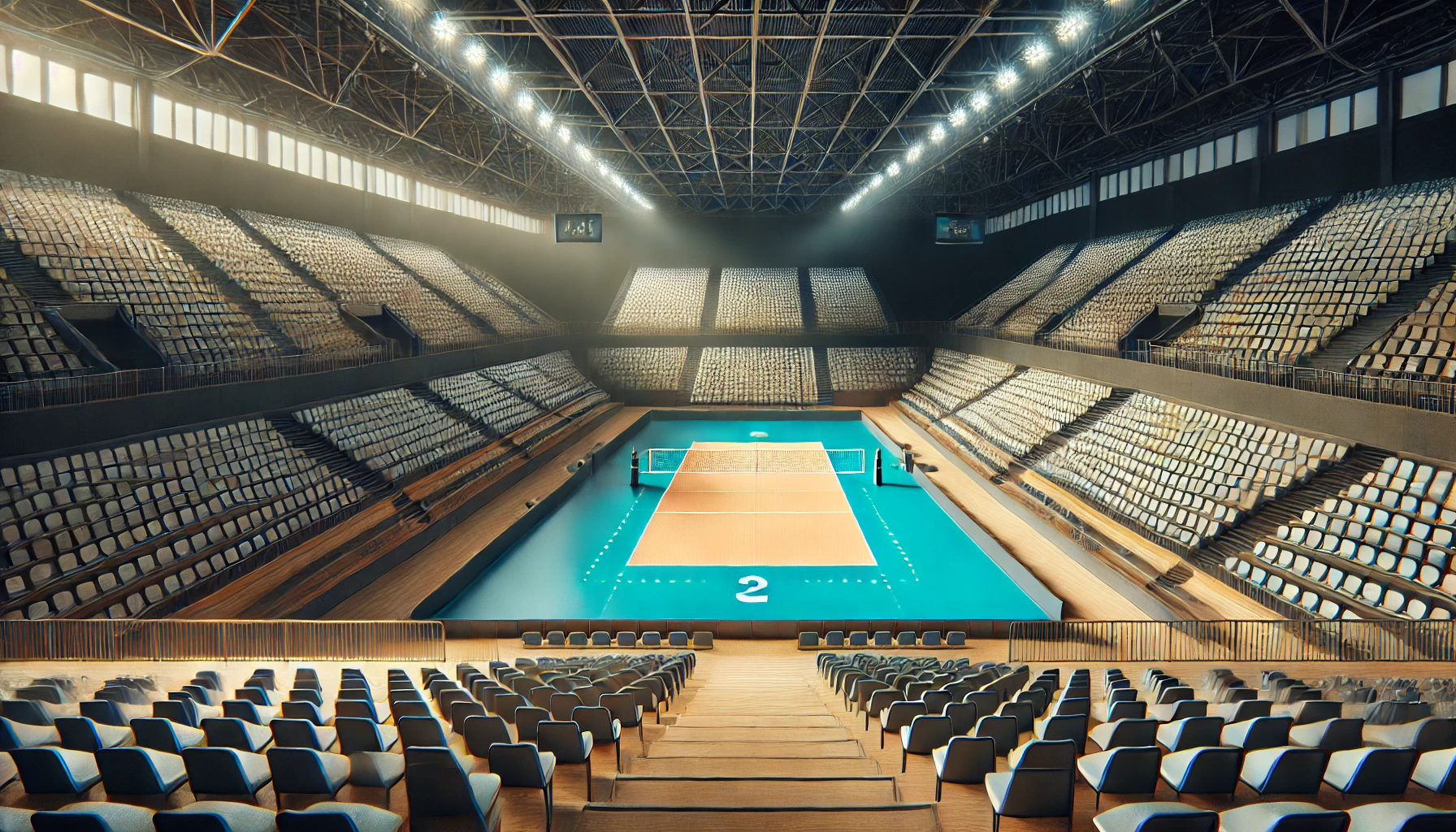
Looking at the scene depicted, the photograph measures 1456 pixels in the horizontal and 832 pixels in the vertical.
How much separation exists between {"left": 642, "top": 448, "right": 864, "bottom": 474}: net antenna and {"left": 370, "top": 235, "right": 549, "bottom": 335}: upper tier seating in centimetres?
1167

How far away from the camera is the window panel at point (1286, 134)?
85.9ft

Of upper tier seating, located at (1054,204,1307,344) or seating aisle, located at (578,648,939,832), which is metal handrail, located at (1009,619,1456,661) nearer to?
seating aisle, located at (578,648,939,832)

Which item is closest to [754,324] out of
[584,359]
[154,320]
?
[584,359]

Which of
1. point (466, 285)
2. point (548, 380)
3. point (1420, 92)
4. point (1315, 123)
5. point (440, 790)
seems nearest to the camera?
point (440, 790)

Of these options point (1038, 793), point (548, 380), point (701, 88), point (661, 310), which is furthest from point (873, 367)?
point (1038, 793)

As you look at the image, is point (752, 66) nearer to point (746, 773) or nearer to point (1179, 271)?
point (1179, 271)

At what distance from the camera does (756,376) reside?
4394 centimetres

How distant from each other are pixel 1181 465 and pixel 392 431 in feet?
69.6

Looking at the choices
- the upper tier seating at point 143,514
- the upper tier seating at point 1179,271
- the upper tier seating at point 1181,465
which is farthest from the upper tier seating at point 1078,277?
the upper tier seating at point 143,514

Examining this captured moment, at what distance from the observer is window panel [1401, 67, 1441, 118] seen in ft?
68.6

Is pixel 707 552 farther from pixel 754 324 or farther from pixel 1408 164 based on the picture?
pixel 754 324

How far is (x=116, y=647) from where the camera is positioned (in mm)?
10133

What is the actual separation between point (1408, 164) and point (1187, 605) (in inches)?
686

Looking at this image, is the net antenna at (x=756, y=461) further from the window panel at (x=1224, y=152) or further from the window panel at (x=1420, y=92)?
the window panel at (x=1420, y=92)
